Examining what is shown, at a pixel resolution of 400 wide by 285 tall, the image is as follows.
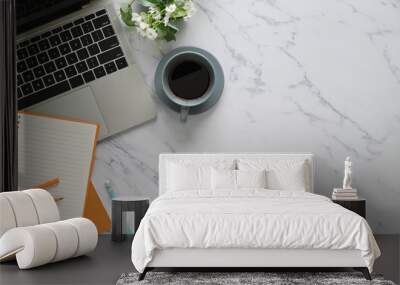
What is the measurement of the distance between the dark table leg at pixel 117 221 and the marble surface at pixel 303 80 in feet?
3.19

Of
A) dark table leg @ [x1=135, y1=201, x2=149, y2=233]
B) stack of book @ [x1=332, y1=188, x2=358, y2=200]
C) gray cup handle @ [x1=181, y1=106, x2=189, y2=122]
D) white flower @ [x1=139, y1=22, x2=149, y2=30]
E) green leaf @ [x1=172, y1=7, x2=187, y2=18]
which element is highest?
green leaf @ [x1=172, y1=7, x2=187, y2=18]

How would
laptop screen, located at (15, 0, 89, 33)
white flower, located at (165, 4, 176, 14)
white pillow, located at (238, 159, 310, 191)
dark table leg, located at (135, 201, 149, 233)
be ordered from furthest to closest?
laptop screen, located at (15, 0, 89, 33), white flower, located at (165, 4, 176, 14), dark table leg, located at (135, 201, 149, 233), white pillow, located at (238, 159, 310, 191)

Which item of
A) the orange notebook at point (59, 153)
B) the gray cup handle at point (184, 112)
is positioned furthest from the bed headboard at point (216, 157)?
the orange notebook at point (59, 153)

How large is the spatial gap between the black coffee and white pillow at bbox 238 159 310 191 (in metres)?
0.86

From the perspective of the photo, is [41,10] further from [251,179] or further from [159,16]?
[251,179]

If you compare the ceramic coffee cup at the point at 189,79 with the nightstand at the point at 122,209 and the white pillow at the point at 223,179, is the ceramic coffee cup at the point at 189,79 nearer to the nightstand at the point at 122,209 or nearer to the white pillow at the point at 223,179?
the white pillow at the point at 223,179

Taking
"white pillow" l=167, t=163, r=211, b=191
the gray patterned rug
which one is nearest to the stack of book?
"white pillow" l=167, t=163, r=211, b=191

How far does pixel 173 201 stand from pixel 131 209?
1.13 m

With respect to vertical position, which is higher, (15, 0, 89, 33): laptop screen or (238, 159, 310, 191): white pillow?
(15, 0, 89, 33): laptop screen

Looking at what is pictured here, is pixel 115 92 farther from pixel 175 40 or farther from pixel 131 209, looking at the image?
pixel 131 209

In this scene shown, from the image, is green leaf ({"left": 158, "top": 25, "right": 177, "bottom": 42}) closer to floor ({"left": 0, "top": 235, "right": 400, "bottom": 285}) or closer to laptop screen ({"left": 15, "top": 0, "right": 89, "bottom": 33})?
laptop screen ({"left": 15, "top": 0, "right": 89, "bottom": 33})

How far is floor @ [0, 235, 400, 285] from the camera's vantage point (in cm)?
471

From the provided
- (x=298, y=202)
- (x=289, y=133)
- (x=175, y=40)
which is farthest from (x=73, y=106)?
(x=298, y=202)

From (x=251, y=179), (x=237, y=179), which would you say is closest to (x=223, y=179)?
(x=237, y=179)
